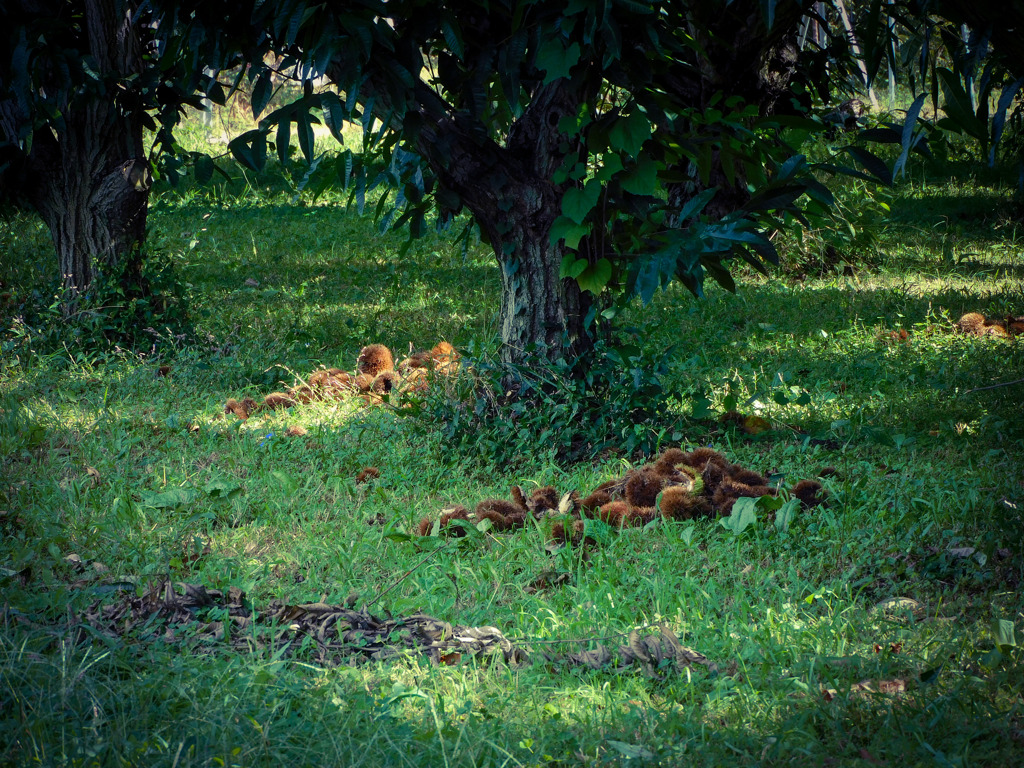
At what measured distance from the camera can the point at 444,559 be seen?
290cm

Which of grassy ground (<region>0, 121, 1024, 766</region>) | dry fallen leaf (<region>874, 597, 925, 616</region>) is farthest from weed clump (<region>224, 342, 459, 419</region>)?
dry fallen leaf (<region>874, 597, 925, 616</region>)

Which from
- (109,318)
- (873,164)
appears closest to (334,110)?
(873,164)

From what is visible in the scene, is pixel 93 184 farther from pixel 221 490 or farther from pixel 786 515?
pixel 786 515

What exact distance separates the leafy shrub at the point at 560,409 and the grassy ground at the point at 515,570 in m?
0.11

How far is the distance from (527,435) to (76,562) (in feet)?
6.14

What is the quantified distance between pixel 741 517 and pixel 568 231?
1.39 m

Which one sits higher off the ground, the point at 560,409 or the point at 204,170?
the point at 204,170

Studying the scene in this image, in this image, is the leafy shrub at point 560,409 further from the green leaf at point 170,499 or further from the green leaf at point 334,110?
the green leaf at point 334,110

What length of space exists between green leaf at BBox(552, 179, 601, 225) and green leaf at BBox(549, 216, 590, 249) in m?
0.06

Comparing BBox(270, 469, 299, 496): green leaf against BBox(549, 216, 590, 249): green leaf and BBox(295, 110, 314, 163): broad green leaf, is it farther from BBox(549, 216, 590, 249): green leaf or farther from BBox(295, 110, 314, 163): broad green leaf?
BBox(549, 216, 590, 249): green leaf

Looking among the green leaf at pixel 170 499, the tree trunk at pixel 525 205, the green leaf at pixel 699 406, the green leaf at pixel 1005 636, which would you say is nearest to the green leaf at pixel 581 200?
the tree trunk at pixel 525 205

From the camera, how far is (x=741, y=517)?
299cm

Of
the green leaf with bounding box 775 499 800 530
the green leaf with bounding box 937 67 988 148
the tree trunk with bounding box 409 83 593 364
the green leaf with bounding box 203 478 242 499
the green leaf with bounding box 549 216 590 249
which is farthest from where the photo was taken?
the tree trunk with bounding box 409 83 593 364

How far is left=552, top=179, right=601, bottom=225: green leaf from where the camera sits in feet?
11.5
